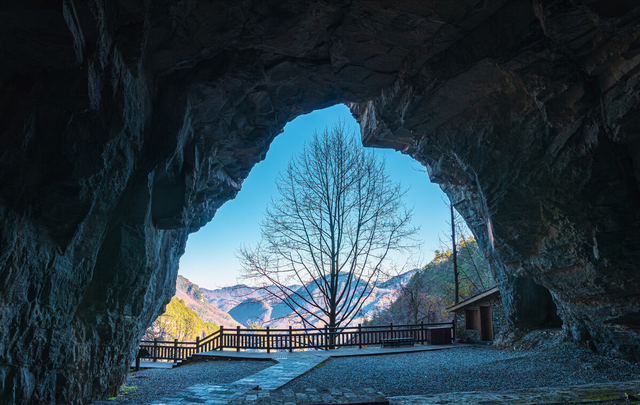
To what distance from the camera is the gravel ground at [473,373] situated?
687cm

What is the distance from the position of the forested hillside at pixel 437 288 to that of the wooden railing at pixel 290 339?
15.9ft

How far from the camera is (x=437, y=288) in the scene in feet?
88.0

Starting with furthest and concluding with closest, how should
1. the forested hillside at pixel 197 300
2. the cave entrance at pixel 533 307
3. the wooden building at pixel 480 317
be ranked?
the forested hillside at pixel 197 300, the wooden building at pixel 480 317, the cave entrance at pixel 533 307

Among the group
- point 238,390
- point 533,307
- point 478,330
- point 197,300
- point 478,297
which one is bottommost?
point 197,300

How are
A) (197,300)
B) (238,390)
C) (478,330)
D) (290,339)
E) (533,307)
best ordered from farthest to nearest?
(197,300)
(478,330)
(290,339)
(533,307)
(238,390)

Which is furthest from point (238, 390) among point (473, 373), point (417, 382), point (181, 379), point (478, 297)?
point (478, 297)

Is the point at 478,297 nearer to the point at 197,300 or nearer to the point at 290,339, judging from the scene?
the point at 290,339

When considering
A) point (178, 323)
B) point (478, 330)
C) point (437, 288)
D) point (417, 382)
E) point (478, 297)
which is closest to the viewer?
point (417, 382)

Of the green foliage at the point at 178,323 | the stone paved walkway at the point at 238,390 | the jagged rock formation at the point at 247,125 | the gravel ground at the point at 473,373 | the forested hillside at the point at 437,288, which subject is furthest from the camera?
the green foliage at the point at 178,323

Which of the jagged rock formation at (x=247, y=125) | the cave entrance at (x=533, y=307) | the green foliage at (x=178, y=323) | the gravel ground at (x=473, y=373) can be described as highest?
the jagged rock formation at (x=247, y=125)

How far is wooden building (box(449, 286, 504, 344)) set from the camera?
14750 millimetres

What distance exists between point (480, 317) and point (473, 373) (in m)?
7.94

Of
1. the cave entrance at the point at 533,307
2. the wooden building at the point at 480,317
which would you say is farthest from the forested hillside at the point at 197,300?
the cave entrance at the point at 533,307

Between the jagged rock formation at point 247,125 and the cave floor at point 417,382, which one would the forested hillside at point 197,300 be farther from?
the jagged rock formation at point 247,125
